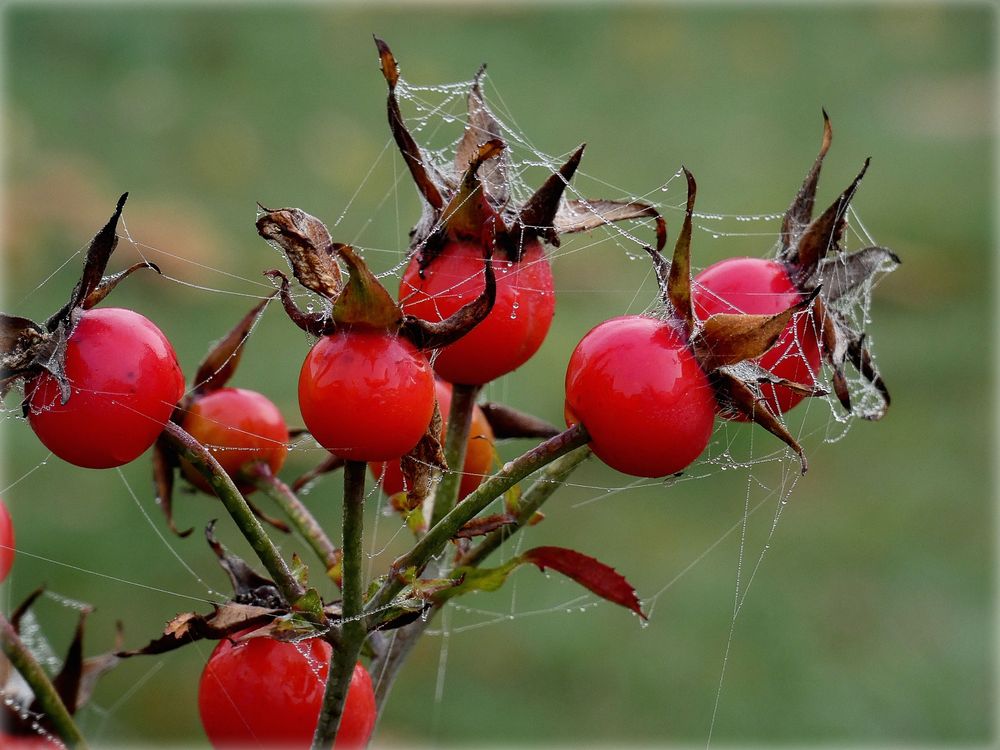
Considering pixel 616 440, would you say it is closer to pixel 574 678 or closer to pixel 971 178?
pixel 574 678

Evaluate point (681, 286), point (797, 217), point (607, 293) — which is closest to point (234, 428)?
point (681, 286)

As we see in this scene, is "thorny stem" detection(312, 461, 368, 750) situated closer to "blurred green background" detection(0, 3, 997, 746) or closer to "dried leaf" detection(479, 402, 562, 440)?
"dried leaf" detection(479, 402, 562, 440)

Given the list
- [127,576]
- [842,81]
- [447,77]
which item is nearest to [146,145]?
[447,77]

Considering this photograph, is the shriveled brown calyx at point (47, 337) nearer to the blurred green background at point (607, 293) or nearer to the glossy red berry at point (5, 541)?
the glossy red berry at point (5, 541)

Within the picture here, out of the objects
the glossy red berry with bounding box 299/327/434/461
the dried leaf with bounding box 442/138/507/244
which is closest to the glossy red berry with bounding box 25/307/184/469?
the glossy red berry with bounding box 299/327/434/461

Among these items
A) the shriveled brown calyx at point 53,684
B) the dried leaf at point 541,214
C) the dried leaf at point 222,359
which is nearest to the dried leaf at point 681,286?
the dried leaf at point 541,214

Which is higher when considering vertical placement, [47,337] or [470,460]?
[47,337]

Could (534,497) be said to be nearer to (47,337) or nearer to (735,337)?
(735,337)
